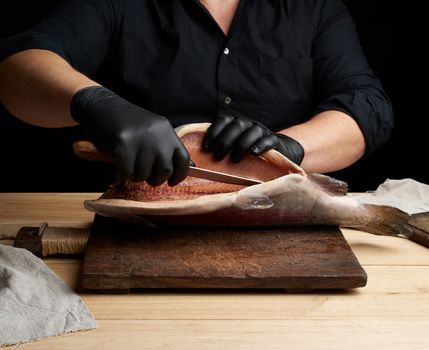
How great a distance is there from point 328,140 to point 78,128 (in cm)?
114

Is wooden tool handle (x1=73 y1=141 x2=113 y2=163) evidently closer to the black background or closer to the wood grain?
the wood grain

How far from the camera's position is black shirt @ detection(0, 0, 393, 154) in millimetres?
2523

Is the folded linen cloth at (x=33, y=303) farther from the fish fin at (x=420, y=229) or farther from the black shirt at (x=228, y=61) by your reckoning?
the black shirt at (x=228, y=61)

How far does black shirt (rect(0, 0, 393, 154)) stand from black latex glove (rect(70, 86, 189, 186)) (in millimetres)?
927

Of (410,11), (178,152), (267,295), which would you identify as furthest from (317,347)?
(410,11)

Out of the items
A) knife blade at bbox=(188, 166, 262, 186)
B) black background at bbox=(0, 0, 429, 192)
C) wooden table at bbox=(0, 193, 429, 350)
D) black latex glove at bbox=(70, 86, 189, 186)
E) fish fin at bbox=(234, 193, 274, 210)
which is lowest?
black background at bbox=(0, 0, 429, 192)

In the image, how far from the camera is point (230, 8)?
2.60 meters

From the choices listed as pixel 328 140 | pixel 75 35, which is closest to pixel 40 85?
pixel 75 35

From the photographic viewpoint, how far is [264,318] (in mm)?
1312

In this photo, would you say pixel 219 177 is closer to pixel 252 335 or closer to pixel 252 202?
pixel 252 202

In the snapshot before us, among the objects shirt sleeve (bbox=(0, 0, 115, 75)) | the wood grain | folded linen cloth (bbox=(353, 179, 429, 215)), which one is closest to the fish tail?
folded linen cloth (bbox=(353, 179, 429, 215))

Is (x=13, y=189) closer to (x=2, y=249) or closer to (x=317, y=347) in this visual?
(x=2, y=249)

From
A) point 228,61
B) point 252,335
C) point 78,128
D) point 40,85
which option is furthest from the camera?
point 78,128

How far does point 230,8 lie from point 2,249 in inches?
56.4
